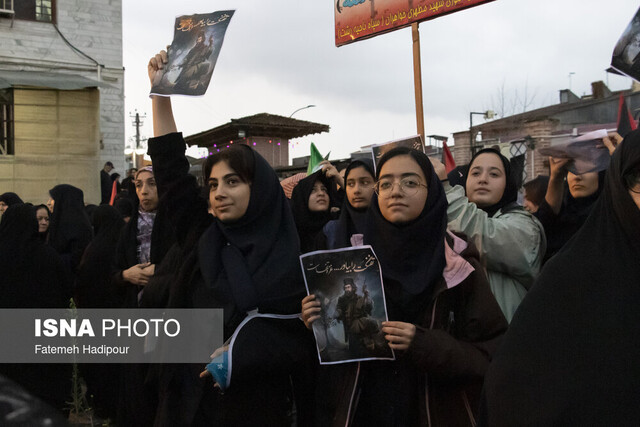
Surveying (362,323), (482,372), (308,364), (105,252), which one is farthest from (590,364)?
(105,252)

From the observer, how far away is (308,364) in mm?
2352

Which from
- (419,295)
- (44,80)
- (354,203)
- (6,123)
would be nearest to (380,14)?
(354,203)

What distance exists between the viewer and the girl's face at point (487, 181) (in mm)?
3080

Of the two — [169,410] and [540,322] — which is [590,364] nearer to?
[540,322]

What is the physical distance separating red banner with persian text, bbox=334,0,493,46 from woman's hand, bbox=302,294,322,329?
457 centimetres

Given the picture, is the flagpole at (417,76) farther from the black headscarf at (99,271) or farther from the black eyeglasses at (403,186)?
the black eyeglasses at (403,186)

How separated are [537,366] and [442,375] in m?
0.52

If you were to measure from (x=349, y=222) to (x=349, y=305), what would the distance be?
116 cm

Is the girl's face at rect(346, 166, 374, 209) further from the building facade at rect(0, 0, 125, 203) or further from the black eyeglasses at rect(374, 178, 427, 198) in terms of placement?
the building facade at rect(0, 0, 125, 203)

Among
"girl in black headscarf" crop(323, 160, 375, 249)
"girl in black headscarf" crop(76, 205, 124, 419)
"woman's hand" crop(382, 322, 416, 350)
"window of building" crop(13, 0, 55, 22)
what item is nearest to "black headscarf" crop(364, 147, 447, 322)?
"woman's hand" crop(382, 322, 416, 350)

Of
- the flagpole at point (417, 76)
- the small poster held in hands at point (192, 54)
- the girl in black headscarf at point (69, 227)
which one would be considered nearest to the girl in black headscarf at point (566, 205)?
the small poster held in hands at point (192, 54)

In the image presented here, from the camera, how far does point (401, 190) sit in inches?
88.7

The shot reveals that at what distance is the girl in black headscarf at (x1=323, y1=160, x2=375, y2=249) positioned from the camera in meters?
3.14

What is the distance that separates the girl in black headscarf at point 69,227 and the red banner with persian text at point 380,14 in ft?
12.0
